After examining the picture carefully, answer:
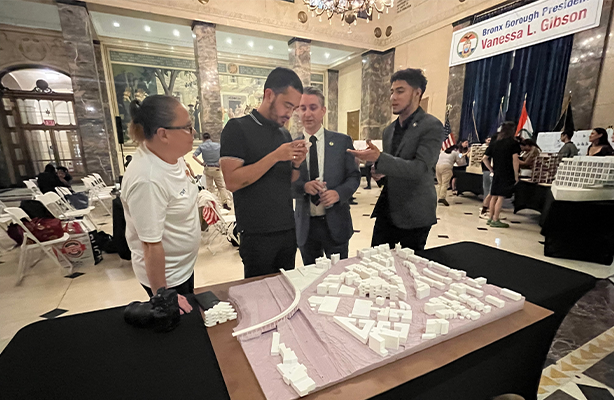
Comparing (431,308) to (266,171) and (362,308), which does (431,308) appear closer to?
(362,308)

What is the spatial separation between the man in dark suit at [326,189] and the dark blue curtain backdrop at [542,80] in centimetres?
784

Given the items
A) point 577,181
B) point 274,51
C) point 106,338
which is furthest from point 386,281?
point 274,51

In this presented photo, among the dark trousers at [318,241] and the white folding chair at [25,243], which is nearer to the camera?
the dark trousers at [318,241]

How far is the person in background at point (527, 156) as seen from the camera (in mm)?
5403

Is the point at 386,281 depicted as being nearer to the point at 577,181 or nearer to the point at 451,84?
the point at 577,181

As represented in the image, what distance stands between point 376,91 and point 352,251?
9259mm

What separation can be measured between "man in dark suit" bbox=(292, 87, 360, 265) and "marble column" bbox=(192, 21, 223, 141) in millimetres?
7845

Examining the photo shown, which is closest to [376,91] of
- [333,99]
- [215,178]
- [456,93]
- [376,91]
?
[376,91]

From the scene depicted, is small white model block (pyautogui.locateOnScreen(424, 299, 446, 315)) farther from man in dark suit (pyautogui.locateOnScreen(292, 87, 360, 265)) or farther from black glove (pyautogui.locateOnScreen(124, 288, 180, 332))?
man in dark suit (pyautogui.locateOnScreen(292, 87, 360, 265))

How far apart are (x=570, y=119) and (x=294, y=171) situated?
799 cm

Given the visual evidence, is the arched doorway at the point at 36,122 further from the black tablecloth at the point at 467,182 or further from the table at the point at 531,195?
the table at the point at 531,195

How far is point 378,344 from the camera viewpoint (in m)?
0.75

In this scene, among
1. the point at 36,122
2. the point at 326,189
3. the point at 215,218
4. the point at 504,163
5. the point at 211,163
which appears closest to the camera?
the point at 326,189

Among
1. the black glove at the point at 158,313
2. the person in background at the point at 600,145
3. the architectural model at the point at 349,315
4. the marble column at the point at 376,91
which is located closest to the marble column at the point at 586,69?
the person in background at the point at 600,145
